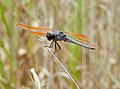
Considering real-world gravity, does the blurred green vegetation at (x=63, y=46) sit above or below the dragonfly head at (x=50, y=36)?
below

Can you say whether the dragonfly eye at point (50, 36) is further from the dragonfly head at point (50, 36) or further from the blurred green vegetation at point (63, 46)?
the blurred green vegetation at point (63, 46)

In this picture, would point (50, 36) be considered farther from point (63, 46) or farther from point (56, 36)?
point (63, 46)

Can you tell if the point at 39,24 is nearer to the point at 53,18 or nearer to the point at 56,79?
the point at 53,18

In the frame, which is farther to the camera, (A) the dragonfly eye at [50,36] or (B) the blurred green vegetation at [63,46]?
(B) the blurred green vegetation at [63,46]

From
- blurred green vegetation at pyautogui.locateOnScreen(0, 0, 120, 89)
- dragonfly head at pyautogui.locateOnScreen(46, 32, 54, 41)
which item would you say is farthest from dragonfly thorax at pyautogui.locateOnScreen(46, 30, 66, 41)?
Answer: blurred green vegetation at pyautogui.locateOnScreen(0, 0, 120, 89)

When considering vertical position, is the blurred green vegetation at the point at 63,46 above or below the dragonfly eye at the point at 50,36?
below

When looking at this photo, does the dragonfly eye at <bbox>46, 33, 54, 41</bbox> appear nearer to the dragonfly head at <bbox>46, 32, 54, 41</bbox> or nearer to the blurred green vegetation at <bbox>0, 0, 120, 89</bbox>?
the dragonfly head at <bbox>46, 32, 54, 41</bbox>

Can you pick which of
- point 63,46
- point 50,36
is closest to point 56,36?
point 50,36

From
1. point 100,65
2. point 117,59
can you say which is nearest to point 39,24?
point 100,65

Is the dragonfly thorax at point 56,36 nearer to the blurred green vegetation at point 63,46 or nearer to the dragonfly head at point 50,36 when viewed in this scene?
the dragonfly head at point 50,36

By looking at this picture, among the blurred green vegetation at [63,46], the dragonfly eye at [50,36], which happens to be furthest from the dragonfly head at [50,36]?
the blurred green vegetation at [63,46]
